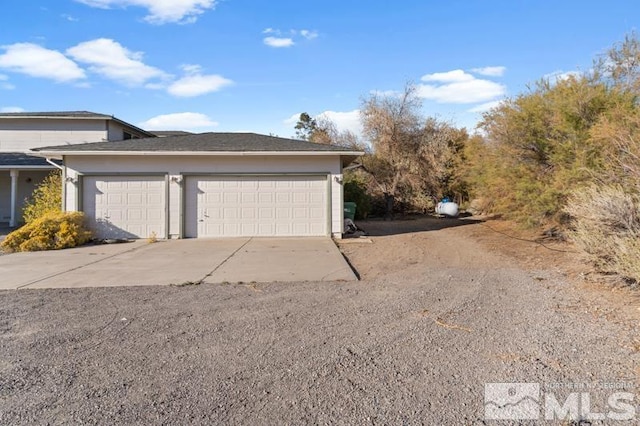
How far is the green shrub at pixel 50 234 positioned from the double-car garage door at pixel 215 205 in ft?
2.96

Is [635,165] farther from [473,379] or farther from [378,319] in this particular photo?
[473,379]

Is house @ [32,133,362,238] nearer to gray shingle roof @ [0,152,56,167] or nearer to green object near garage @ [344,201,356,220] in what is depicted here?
green object near garage @ [344,201,356,220]

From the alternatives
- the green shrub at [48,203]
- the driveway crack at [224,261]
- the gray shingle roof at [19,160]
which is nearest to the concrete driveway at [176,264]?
the driveway crack at [224,261]

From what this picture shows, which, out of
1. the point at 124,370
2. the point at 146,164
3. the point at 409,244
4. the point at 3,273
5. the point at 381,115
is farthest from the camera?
the point at 381,115

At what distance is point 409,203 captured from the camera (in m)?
25.8

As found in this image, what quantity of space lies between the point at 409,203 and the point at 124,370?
75.4 feet

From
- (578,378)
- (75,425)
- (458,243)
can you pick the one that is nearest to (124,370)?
(75,425)

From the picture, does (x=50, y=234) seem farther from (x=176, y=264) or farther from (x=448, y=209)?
(x=448, y=209)

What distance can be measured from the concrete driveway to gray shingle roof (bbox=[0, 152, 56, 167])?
29.6 feet

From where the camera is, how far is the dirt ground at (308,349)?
333 cm

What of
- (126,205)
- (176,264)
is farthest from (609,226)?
(126,205)

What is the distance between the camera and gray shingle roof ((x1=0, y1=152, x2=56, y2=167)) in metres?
19.5

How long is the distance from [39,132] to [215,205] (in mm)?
14046

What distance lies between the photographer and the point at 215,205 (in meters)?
15.1
